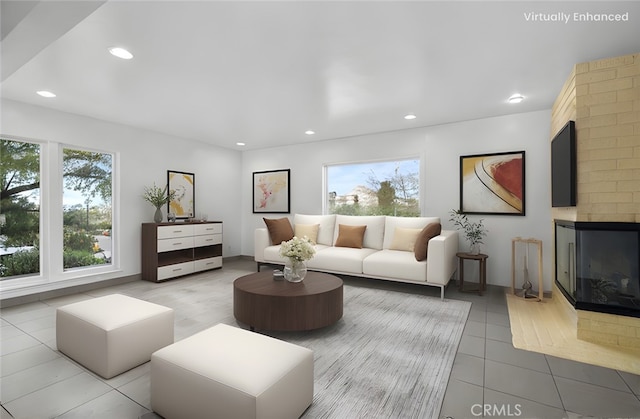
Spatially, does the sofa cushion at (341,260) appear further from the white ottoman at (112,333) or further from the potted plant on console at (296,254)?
the white ottoman at (112,333)

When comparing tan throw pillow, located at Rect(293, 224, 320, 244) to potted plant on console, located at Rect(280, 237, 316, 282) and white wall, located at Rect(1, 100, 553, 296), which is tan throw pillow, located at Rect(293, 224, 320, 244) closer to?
white wall, located at Rect(1, 100, 553, 296)

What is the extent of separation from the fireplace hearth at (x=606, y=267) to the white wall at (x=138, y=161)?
18.5ft

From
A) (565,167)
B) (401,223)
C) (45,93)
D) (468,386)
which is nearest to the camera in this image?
(468,386)

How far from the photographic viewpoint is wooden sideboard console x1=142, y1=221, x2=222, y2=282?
15.1 feet

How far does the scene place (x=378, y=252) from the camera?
14.6 feet

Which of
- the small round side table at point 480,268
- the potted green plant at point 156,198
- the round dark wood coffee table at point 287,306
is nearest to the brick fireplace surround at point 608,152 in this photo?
the small round side table at point 480,268

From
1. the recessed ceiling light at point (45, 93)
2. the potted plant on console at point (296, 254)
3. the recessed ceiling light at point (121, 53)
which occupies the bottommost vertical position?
the potted plant on console at point (296, 254)

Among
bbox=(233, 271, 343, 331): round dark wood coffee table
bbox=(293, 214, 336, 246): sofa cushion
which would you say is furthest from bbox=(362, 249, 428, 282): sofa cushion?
bbox=(233, 271, 343, 331): round dark wood coffee table

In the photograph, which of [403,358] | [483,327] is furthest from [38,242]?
[483,327]

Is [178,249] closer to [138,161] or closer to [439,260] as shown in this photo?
[138,161]

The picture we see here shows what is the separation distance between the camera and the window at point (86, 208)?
4.04m

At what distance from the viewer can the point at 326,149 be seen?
5.70 m

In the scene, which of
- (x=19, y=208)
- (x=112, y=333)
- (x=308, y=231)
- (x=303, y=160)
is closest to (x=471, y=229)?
(x=308, y=231)

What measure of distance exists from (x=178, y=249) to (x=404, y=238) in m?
3.68
